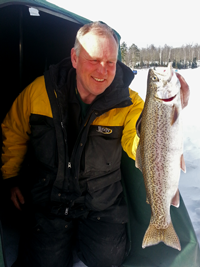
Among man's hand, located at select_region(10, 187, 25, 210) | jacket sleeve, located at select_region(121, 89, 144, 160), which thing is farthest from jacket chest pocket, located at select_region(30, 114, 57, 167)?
jacket sleeve, located at select_region(121, 89, 144, 160)

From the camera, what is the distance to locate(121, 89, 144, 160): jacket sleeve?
7.01ft

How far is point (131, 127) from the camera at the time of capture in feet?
7.32

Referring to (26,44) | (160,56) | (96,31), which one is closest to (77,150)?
(96,31)

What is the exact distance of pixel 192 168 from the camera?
4035 millimetres

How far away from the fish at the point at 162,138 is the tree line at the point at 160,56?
50323 mm

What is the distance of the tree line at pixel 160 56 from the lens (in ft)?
169

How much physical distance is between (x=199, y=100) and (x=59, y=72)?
9.53m

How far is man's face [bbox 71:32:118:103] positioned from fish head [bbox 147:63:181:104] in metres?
0.73

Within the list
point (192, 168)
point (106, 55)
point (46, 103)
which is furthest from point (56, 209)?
point (192, 168)

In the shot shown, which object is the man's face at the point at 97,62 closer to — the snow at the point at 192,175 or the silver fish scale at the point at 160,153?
the silver fish scale at the point at 160,153

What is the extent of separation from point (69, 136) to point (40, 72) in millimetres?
1914

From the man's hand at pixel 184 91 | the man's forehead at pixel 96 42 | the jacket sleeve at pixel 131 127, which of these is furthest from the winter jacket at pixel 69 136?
the man's hand at pixel 184 91

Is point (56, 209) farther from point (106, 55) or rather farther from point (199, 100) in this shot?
point (199, 100)

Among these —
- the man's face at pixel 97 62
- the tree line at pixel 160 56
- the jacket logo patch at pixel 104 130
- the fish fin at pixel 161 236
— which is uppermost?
the tree line at pixel 160 56
